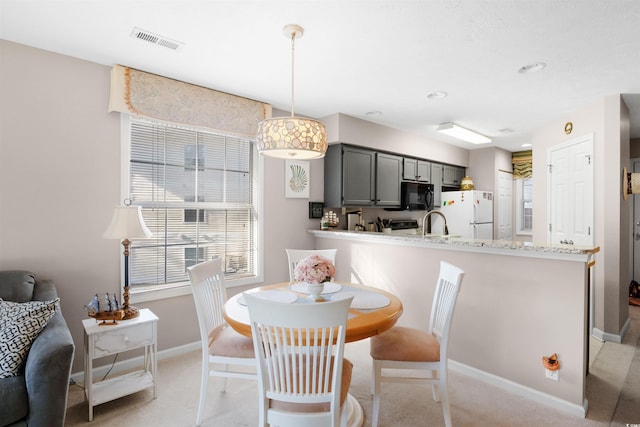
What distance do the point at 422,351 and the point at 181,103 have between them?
9.01ft

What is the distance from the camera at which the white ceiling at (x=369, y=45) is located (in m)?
1.91

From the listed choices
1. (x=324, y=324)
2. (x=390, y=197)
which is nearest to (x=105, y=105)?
(x=324, y=324)

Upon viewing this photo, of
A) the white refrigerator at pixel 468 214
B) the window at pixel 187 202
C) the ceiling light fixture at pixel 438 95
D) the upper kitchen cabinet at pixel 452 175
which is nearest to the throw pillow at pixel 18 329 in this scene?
the window at pixel 187 202

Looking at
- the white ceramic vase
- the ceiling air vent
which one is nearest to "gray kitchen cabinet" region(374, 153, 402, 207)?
the white ceramic vase

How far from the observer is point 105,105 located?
2.67 m

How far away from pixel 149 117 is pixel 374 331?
96.7 inches

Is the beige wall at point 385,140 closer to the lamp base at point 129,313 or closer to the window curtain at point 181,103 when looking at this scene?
the window curtain at point 181,103

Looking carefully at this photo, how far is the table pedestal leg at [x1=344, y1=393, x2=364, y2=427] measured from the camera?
2.03 meters

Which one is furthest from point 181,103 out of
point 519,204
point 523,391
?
point 519,204

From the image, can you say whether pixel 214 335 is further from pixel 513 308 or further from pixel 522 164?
pixel 522 164

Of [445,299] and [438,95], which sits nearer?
[445,299]

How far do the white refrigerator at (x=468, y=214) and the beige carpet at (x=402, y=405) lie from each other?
8.85ft

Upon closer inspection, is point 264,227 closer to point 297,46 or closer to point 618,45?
point 297,46

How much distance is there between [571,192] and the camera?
3.84 m
